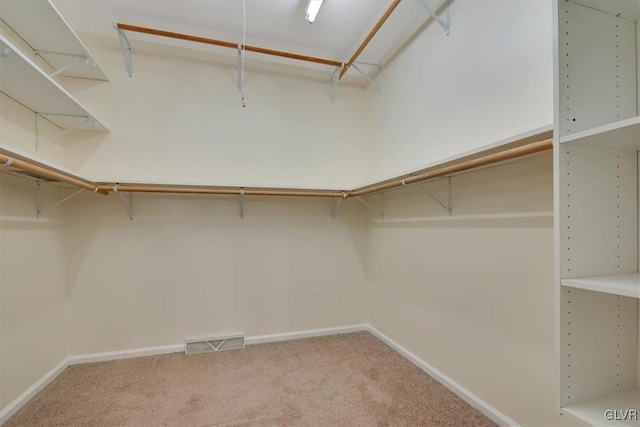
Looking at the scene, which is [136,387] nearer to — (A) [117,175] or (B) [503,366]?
(A) [117,175]

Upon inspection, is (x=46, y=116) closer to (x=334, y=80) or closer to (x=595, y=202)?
(x=334, y=80)

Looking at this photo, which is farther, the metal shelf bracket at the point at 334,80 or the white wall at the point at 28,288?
the metal shelf bracket at the point at 334,80

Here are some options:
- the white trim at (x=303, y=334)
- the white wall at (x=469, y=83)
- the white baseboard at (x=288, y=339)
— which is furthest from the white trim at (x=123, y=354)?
the white wall at (x=469, y=83)

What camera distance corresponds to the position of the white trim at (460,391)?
155 centimetres

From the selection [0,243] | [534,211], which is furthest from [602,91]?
[0,243]

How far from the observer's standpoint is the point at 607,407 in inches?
32.6

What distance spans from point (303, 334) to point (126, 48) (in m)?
2.87

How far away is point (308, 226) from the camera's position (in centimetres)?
286

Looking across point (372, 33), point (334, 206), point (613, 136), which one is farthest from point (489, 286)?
point (372, 33)

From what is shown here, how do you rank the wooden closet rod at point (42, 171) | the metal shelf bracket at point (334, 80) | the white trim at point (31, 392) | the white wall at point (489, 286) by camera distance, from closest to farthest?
the wooden closet rod at point (42, 171) → the white wall at point (489, 286) → the white trim at point (31, 392) → the metal shelf bracket at point (334, 80)

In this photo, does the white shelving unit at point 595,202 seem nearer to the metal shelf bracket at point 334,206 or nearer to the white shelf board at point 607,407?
the white shelf board at point 607,407

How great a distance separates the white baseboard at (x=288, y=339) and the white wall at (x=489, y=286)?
4cm

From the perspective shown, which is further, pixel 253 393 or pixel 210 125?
pixel 210 125

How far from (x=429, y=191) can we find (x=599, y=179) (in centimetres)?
120
